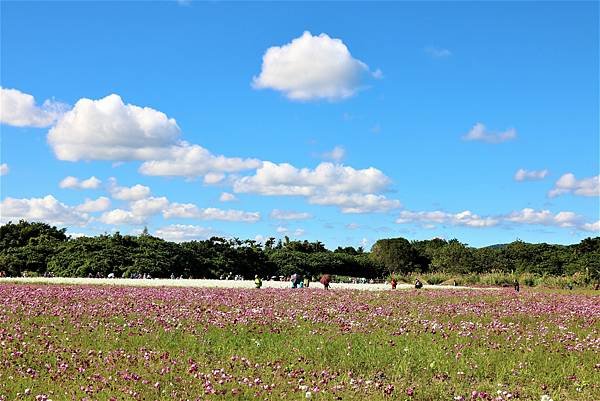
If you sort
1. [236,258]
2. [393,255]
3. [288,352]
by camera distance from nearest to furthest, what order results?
[288,352], [236,258], [393,255]

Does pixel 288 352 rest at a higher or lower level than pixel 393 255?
lower

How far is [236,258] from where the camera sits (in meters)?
60.8

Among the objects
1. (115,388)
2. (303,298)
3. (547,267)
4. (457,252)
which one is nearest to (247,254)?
(457,252)

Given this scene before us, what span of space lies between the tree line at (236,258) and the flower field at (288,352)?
3363cm

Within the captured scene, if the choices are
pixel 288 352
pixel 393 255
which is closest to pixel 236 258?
pixel 393 255

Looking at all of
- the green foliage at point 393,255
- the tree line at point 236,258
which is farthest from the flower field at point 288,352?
the green foliage at point 393,255

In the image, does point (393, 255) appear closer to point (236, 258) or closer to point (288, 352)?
point (236, 258)

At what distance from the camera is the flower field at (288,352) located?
29.3 feet

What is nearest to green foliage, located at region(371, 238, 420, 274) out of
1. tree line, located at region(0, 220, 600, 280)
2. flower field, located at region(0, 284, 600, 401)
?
tree line, located at region(0, 220, 600, 280)

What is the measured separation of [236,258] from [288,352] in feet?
163

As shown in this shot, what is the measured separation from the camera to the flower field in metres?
8.92

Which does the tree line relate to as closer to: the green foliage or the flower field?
the green foliage

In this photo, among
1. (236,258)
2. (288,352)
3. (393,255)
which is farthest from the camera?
(393,255)

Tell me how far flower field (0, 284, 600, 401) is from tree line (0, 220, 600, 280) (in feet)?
110
